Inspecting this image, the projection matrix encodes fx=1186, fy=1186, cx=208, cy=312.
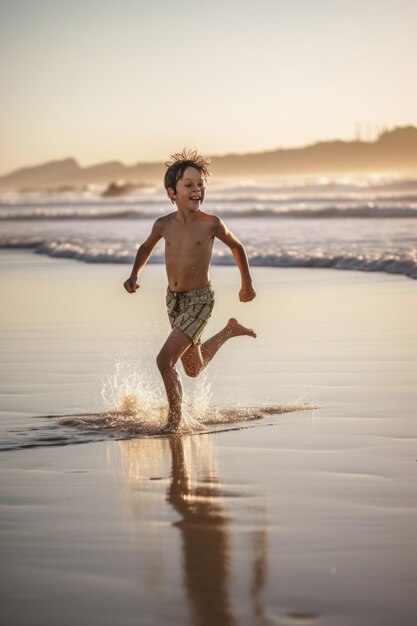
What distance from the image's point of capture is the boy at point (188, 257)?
6699 millimetres

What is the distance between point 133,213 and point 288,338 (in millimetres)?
35383

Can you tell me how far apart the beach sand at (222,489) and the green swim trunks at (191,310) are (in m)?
0.56

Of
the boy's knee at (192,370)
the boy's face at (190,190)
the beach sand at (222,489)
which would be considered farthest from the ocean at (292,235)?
the boy's face at (190,190)

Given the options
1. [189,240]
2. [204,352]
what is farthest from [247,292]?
[204,352]

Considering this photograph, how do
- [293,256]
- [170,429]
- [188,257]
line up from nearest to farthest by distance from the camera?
[170,429] < [188,257] < [293,256]

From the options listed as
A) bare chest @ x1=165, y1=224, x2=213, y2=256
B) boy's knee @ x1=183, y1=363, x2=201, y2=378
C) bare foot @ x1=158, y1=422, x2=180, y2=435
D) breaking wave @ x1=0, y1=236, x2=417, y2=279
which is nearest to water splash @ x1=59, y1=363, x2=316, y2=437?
bare foot @ x1=158, y1=422, x2=180, y2=435

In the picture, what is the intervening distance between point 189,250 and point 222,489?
2.16 m

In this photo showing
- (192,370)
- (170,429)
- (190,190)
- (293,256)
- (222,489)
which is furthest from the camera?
(293,256)

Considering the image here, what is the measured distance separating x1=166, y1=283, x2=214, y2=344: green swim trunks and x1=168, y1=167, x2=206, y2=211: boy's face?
0.50 meters

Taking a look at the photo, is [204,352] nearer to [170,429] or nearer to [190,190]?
[170,429]

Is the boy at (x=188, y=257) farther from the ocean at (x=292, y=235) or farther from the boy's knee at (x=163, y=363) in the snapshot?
the ocean at (x=292, y=235)

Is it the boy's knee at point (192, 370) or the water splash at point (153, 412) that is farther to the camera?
the boy's knee at point (192, 370)

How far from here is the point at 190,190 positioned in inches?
264

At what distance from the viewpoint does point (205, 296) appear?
685cm
